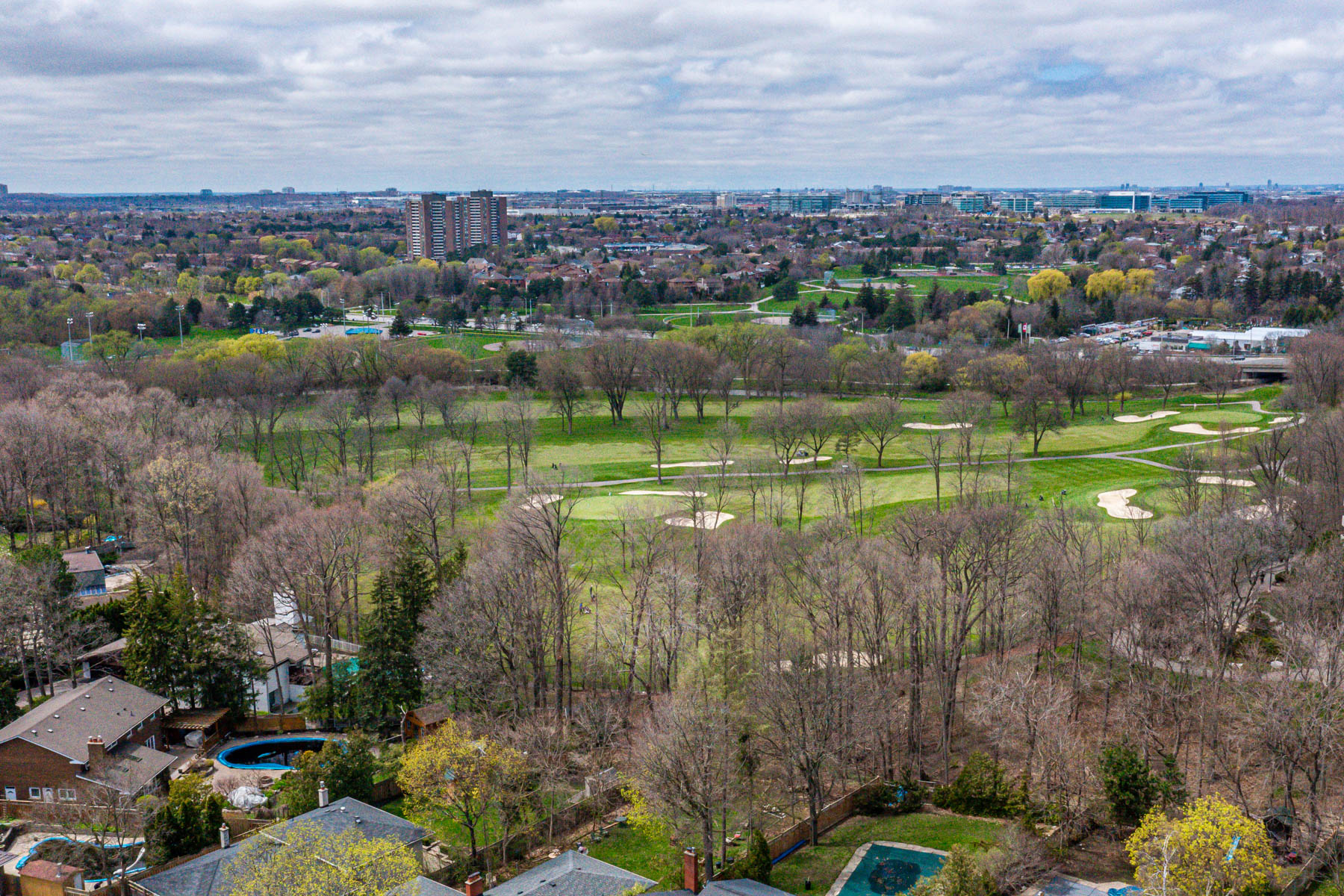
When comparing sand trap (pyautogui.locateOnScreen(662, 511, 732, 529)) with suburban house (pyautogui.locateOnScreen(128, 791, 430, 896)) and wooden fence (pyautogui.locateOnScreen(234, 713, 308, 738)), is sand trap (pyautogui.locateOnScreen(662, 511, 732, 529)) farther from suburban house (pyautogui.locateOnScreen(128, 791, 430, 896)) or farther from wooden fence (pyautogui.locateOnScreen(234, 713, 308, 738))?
suburban house (pyautogui.locateOnScreen(128, 791, 430, 896))

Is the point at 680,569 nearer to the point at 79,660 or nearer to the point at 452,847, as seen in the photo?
the point at 452,847

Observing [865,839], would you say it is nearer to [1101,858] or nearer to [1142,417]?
[1101,858]

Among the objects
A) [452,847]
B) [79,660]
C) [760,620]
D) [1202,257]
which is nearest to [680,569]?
[760,620]

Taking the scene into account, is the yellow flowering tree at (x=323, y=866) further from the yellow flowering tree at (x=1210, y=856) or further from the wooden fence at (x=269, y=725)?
the yellow flowering tree at (x=1210, y=856)

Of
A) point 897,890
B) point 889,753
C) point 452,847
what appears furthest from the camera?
point 889,753

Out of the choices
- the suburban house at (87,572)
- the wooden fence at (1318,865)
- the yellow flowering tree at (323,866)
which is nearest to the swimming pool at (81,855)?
the yellow flowering tree at (323,866)

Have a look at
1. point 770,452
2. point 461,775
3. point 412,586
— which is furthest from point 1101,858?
point 770,452
